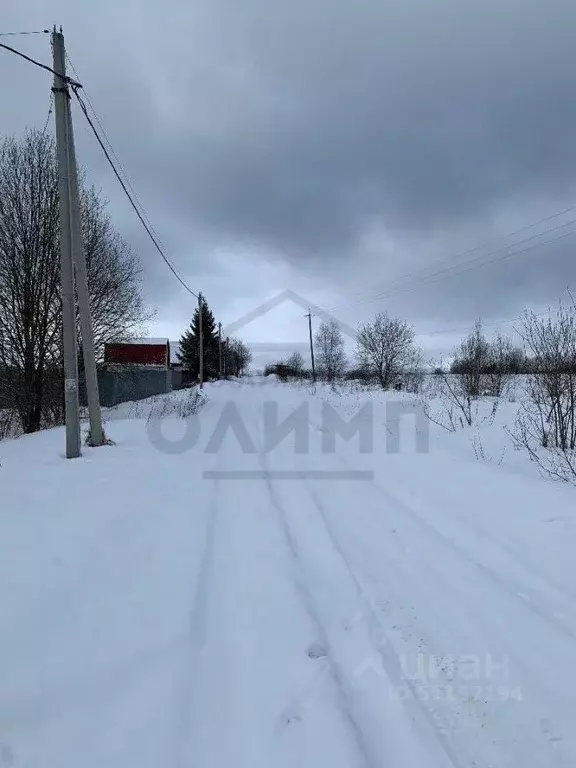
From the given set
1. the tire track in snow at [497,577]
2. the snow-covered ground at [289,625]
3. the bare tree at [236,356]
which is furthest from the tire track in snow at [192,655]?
the bare tree at [236,356]

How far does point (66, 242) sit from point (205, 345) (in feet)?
165

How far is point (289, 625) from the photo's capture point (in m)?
2.74

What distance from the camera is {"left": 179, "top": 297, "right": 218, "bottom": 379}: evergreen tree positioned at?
188 ft

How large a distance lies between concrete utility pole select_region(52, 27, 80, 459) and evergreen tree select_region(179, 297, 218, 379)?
4887 centimetres

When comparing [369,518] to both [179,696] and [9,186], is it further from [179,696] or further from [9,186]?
[9,186]

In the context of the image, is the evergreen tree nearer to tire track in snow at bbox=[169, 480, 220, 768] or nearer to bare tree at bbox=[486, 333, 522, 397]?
bare tree at bbox=[486, 333, 522, 397]

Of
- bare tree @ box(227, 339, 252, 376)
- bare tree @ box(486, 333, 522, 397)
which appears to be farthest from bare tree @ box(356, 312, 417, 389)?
bare tree @ box(227, 339, 252, 376)

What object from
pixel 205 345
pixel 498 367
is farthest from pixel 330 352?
pixel 498 367

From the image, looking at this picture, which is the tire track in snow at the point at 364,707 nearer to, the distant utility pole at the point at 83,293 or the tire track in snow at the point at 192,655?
the tire track in snow at the point at 192,655

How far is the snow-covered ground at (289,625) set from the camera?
6.26 feet

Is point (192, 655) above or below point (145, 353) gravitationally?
below

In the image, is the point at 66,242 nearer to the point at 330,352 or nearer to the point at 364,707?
the point at 364,707

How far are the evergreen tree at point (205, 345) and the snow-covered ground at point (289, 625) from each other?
172 ft

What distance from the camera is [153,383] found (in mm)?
31266
